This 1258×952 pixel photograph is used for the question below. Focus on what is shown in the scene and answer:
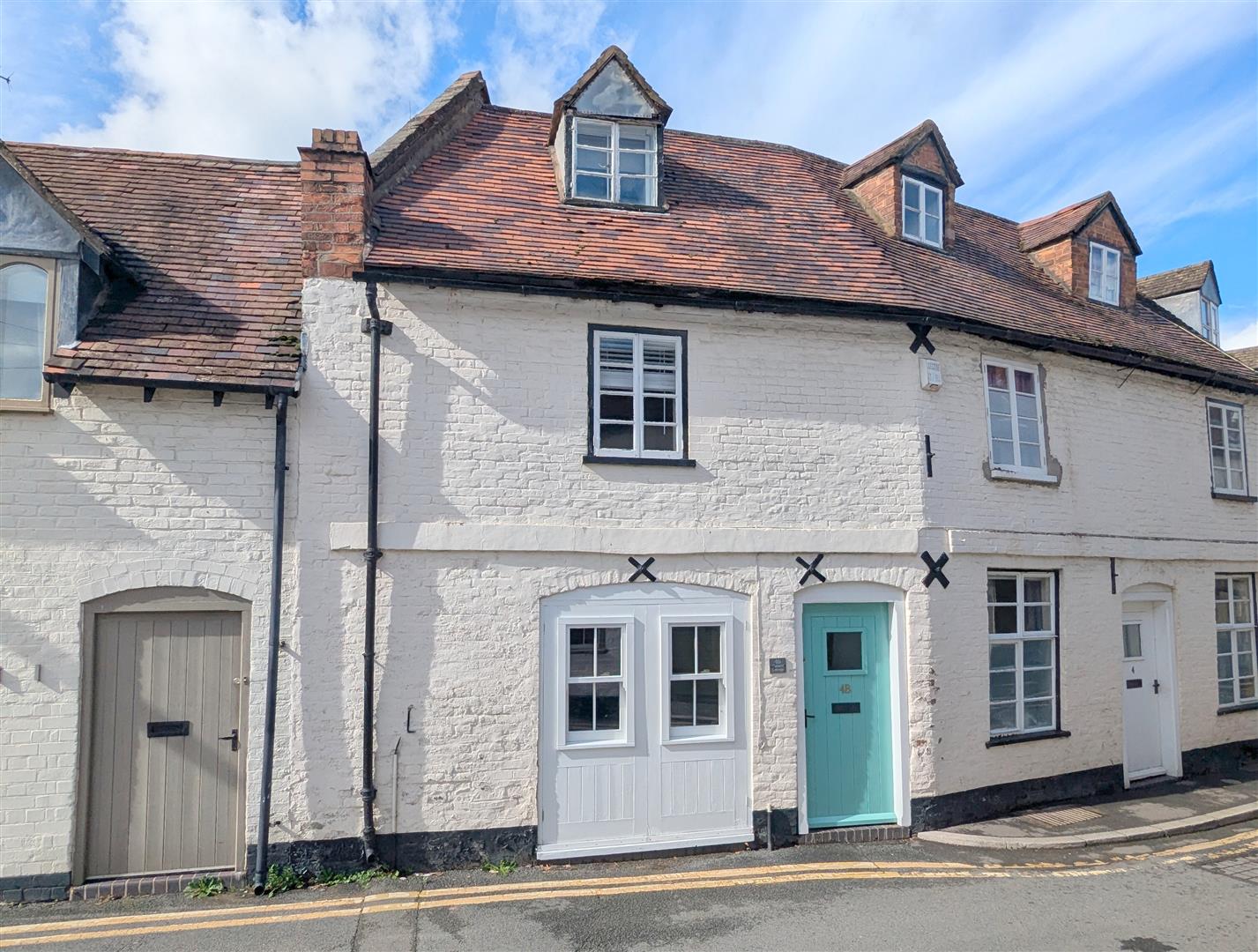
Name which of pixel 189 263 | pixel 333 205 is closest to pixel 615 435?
pixel 333 205

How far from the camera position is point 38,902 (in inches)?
285

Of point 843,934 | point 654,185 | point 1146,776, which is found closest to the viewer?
point 843,934

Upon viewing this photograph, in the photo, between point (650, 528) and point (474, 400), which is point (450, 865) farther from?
point (474, 400)

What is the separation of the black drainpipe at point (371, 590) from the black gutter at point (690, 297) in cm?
53

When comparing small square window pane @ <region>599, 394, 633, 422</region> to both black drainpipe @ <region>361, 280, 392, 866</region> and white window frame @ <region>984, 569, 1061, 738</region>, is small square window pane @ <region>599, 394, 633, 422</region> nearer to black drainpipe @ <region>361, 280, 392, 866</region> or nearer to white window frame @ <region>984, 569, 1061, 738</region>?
black drainpipe @ <region>361, 280, 392, 866</region>

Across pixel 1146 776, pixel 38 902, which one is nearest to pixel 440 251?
pixel 38 902

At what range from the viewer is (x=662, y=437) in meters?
9.10

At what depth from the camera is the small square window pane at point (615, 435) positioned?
A: 8.95 meters

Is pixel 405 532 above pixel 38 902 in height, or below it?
above

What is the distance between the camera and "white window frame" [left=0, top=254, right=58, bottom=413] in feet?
25.2

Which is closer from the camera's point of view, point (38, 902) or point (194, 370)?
point (38, 902)

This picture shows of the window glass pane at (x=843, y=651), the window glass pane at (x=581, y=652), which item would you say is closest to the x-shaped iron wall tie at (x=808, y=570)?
the window glass pane at (x=843, y=651)

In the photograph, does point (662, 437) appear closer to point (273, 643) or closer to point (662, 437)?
point (662, 437)

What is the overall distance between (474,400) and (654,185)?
12.6 feet
